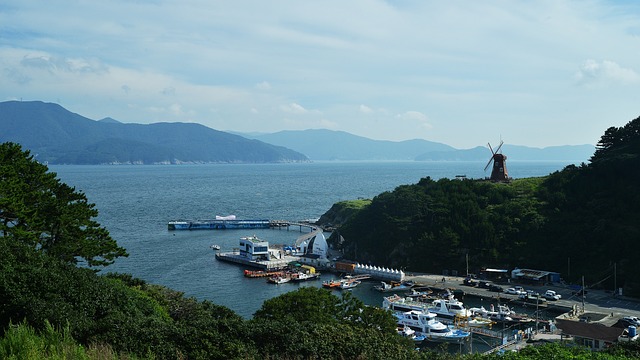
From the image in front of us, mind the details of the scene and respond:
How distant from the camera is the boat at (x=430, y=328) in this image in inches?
1134

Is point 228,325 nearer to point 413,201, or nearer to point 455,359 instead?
point 455,359

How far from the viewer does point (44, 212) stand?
2133cm

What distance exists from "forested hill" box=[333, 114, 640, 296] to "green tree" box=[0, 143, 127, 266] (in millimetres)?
27870

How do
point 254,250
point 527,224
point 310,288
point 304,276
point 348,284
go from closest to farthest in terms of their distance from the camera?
point 310,288 → point 348,284 → point 304,276 → point 527,224 → point 254,250

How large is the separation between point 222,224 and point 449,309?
42.1 meters

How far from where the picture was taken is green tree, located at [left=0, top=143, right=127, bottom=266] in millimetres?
19547

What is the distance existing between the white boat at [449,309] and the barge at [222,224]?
130 feet

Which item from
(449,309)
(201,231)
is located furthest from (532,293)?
(201,231)

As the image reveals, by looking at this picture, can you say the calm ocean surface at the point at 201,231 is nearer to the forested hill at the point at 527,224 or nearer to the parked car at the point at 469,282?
the parked car at the point at 469,282

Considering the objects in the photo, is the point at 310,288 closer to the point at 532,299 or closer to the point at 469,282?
the point at 532,299

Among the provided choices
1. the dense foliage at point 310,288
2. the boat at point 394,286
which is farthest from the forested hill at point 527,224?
the boat at point 394,286

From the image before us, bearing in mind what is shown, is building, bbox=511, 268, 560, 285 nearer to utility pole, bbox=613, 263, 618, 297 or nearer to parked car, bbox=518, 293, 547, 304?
parked car, bbox=518, 293, 547, 304

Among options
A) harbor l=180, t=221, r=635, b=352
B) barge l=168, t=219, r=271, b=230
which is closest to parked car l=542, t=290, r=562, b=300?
harbor l=180, t=221, r=635, b=352

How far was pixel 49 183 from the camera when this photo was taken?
73.4 ft
